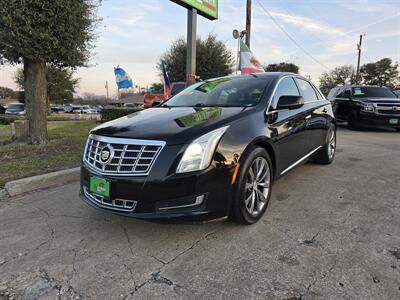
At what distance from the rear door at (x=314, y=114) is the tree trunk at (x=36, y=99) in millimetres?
5817

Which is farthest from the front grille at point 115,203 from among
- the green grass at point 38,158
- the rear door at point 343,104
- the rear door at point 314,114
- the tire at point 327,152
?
the rear door at point 343,104

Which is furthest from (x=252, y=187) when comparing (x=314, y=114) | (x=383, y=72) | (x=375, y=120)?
(x=383, y=72)

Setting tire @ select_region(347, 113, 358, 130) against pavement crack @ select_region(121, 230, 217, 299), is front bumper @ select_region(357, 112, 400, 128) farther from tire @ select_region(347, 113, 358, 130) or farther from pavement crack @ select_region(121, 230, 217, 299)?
pavement crack @ select_region(121, 230, 217, 299)

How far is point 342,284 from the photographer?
6.89ft

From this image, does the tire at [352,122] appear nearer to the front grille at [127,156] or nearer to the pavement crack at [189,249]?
the pavement crack at [189,249]

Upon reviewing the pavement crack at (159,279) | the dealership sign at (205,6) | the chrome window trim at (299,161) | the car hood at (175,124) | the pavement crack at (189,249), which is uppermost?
the dealership sign at (205,6)

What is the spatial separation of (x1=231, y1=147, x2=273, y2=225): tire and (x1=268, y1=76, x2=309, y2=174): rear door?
13.1 inches

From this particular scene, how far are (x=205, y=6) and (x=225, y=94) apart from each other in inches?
317

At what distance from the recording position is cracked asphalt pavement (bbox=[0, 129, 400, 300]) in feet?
6.93

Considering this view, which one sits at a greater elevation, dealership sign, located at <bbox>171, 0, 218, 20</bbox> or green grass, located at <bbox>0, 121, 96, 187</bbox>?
dealership sign, located at <bbox>171, 0, 218, 20</bbox>

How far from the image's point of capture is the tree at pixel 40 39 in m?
6.00

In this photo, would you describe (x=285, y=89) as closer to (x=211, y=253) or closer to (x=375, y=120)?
(x=211, y=253)

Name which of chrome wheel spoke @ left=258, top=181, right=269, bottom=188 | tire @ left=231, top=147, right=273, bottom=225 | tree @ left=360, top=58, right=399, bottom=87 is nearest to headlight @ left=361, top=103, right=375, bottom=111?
tire @ left=231, top=147, right=273, bottom=225

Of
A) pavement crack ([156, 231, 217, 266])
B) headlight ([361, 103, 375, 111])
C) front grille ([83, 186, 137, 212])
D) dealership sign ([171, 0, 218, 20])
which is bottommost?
pavement crack ([156, 231, 217, 266])
